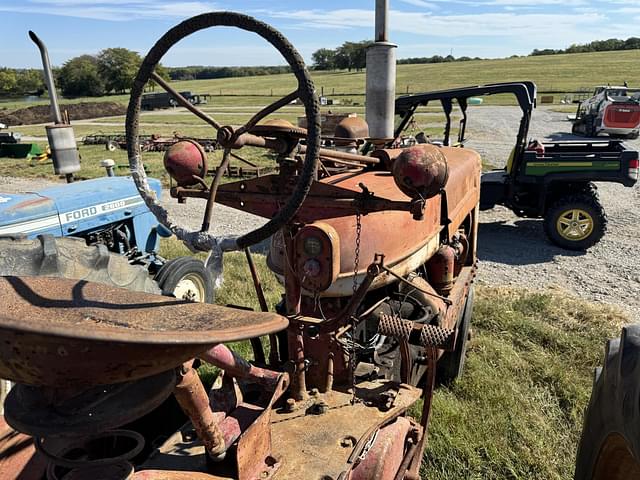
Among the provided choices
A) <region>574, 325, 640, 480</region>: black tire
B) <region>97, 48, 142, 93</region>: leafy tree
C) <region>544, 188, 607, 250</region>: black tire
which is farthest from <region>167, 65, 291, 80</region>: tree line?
<region>574, 325, 640, 480</region>: black tire

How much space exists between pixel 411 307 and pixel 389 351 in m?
0.29

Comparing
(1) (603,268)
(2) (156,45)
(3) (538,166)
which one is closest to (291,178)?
(2) (156,45)

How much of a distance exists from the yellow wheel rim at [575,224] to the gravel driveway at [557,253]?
22 cm

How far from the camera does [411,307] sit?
306 cm

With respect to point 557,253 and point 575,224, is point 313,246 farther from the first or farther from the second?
point 575,224

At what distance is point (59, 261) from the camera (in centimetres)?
320

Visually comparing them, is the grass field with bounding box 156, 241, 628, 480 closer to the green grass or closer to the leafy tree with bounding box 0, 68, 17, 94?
the green grass

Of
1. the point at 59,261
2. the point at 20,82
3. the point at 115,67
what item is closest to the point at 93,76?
the point at 115,67

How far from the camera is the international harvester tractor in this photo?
1.09 metres

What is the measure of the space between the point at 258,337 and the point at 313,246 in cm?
45

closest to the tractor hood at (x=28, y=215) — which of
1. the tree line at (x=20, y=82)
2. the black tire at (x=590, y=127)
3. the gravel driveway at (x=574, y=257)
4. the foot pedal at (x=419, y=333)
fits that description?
the foot pedal at (x=419, y=333)

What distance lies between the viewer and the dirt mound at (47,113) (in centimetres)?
2814

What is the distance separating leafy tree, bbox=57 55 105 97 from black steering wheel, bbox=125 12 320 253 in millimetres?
56320

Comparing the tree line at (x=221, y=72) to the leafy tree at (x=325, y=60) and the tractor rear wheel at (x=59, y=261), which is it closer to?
the leafy tree at (x=325, y=60)
